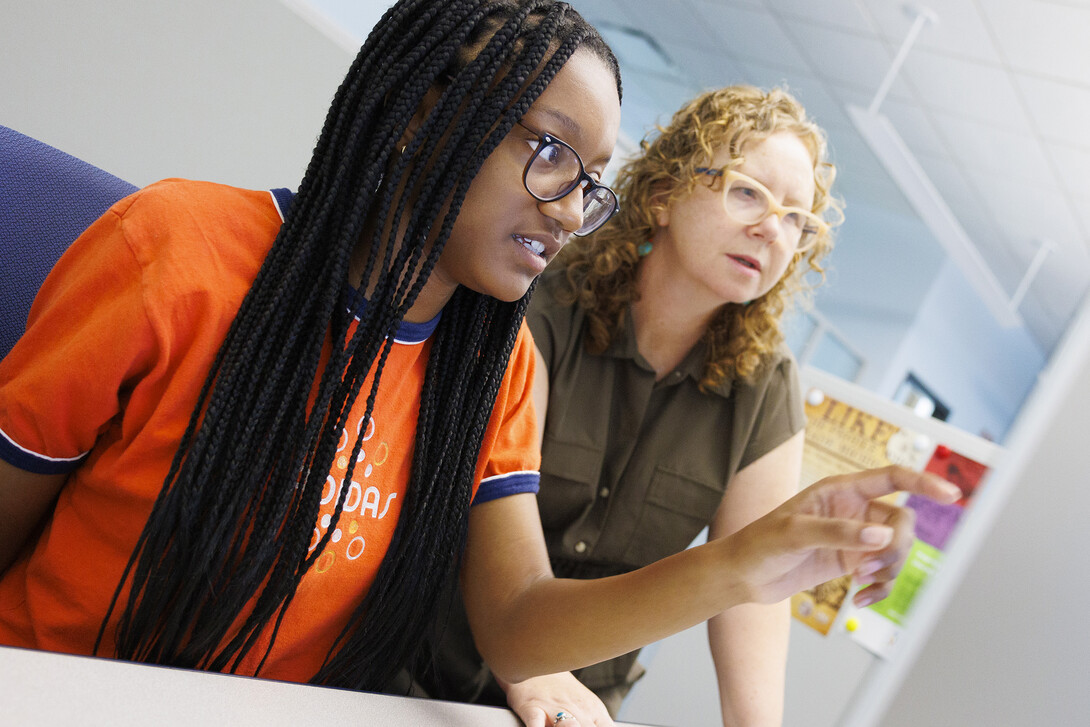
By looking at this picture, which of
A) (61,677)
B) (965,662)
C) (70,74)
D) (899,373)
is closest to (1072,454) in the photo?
(965,662)

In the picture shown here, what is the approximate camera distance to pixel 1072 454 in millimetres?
312

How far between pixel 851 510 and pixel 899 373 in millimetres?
6319

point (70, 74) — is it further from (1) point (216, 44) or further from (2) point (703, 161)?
(2) point (703, 161)

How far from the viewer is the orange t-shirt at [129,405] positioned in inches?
24.7

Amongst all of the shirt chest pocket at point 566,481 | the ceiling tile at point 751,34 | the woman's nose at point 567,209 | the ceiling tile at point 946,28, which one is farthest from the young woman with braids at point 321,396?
the ceiling tile at point 751,34

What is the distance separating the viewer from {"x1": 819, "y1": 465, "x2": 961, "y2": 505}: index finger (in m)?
0.52

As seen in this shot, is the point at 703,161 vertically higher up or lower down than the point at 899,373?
lower down

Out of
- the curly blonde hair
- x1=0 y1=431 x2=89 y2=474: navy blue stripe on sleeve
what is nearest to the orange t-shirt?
x1=0 y1=431 x2=89 y2=474: navy blue stripe on sleeve

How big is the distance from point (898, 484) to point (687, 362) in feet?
2.21

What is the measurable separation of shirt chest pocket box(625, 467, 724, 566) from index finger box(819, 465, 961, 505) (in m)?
0.59

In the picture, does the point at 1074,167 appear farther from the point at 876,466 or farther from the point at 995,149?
the point at 876,466

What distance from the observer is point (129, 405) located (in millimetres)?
654

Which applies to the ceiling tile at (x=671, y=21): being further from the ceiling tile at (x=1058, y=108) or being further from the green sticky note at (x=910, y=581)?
the green sticky note at (x=910, y=581)

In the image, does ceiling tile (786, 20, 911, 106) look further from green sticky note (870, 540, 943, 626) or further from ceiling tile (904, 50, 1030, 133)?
green sticky note (870, 540, 943, 626)
